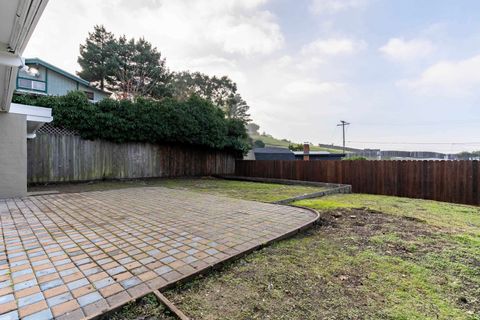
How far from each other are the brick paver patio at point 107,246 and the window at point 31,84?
12.0 metres

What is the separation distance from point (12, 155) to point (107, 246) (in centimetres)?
466

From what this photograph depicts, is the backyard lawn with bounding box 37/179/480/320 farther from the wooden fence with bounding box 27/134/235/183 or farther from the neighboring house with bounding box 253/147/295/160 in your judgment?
the neighboring house with bounding box 253/147/295/160

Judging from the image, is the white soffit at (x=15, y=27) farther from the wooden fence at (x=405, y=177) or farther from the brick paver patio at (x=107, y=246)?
the wooden fence at (x=405, y=177)

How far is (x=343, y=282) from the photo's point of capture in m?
1.85

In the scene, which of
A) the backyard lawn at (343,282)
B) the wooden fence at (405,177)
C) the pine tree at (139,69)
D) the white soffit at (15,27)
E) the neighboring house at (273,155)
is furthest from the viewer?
the neighboring house at (273,155)

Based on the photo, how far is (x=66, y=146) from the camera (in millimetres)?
8078

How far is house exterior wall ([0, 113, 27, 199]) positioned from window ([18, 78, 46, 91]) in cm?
1050

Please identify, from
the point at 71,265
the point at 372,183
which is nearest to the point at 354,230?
the point at 71,265

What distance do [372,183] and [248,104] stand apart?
2287 centimetres

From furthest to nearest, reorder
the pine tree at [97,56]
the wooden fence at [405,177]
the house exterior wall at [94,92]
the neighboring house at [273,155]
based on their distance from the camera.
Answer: the neighboring house at [273,155] < the pine tree at [97,56] < the house exterior wall at [94,92] < the wooden fence at [405,177]

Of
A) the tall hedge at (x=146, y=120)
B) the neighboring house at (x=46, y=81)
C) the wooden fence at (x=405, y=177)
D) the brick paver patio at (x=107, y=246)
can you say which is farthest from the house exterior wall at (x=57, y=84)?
the wooden fence at (x=405, y=177)

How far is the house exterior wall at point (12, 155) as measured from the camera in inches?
199

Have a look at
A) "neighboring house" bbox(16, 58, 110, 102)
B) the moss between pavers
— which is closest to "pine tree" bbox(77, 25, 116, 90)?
"neighboring house" bbox(16, 58, 110, 102)

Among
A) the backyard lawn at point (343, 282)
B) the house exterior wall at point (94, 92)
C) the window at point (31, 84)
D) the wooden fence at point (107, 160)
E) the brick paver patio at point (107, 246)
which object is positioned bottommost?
the backyard lawn at point (343, 282)
